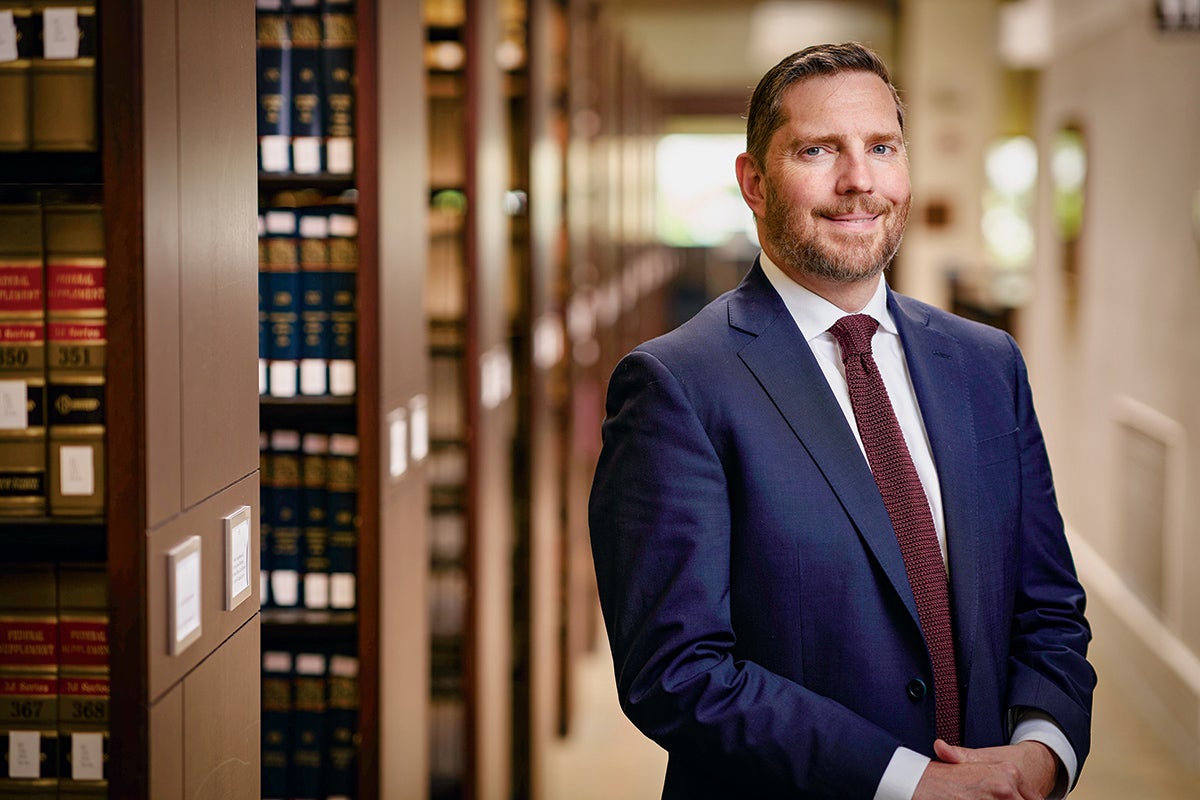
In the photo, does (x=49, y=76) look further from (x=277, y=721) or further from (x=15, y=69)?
(x=277, y=721)

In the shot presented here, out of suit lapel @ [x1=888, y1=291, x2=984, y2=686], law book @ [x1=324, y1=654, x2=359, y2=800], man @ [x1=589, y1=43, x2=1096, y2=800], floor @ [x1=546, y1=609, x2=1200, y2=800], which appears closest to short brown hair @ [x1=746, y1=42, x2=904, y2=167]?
man @ [x1=589, y1=43, x2=1096, y2=800]

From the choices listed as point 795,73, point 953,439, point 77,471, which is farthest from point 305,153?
point 953,439

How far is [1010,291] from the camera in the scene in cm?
1077

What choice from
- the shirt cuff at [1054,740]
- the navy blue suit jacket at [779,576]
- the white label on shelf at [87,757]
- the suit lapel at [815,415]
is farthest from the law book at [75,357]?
the shirt cuff at [1054,740]

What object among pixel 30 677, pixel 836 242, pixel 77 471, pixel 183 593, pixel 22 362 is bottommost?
pixel 30 677

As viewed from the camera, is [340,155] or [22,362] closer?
[22,362]

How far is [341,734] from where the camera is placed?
266cm

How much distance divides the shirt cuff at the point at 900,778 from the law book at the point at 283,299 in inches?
59.0

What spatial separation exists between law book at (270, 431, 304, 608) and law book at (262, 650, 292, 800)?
0.41ft

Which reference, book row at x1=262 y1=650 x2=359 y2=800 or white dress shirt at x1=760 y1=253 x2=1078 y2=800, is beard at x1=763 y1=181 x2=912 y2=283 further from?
book row at x1=262 y1=650 x2=359 y2=800

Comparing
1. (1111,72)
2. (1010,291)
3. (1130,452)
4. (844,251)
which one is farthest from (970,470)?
(1010,291)

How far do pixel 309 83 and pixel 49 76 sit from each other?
3.42ft

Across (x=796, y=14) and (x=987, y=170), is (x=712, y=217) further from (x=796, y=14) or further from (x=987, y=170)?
(x=796, y=14)

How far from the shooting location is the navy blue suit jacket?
143 centimetres
